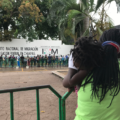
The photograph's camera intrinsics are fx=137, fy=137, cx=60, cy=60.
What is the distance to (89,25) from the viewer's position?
7.16 m

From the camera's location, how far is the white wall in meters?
16.9

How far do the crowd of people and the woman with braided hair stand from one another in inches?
604

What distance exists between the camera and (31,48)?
17.8m

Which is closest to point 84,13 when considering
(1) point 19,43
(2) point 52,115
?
(2) point 52,115

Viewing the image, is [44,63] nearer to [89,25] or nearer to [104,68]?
[89,25]

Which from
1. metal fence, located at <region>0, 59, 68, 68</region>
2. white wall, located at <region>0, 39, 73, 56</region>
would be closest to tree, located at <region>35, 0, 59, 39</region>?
white wall, located at <region>0, 39, 73, 56</region>

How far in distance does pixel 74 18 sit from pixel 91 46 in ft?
21.1

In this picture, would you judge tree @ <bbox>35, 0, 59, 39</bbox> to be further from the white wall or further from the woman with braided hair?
the woman with braided hair

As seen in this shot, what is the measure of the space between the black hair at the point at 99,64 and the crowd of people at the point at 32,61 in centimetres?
1539

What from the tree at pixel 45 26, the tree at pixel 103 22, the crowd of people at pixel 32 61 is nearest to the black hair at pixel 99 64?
the tree at pixel 103 22

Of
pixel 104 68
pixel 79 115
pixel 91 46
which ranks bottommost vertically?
pixel 79 115

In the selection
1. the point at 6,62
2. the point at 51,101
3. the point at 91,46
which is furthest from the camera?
the point at 6,62

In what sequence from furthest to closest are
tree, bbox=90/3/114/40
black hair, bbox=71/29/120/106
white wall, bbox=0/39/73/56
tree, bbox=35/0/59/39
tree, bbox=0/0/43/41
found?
1. tree, bbox=35/0/59/39
2. white wall, bbox=0/39/73/56
3. tree, bbox=0/0/43/41
4. tree, bbox=90/3/114/40
5. black hair, bbox=71/29/120/106

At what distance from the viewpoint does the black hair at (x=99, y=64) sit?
3.49ft
